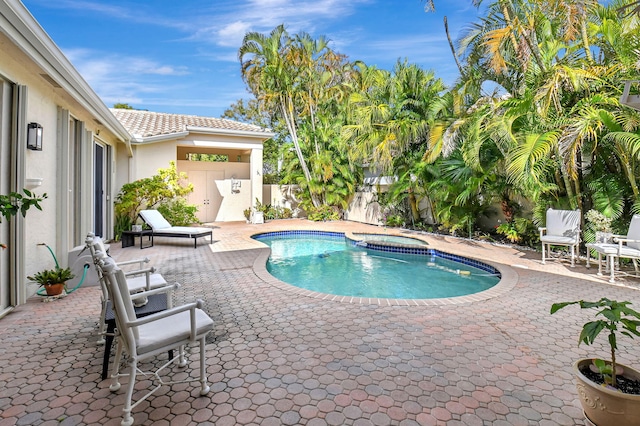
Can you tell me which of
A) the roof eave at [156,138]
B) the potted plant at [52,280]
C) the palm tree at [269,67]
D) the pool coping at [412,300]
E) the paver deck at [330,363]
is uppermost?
the palm tree at [269,67]

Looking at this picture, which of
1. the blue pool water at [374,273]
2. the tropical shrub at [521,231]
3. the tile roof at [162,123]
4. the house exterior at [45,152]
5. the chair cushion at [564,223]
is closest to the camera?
the house exterior at [45,152]

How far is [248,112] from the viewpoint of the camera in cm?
3139

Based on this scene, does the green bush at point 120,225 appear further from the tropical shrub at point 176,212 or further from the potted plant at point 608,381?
the potted plant at point 608,381

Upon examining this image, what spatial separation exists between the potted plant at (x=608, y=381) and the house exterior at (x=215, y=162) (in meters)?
15.3

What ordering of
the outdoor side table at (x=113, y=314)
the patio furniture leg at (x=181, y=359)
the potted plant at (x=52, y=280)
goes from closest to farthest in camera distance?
the outdoor side table at (x=113, y=314), the patio furniture leg at (x=181, y=359), the potted plant at (x=52, y=280)

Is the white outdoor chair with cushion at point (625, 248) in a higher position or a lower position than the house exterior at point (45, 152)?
lower

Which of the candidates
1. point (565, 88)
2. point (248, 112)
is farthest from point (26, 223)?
point (248, 112)

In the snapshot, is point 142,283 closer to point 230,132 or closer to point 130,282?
point 130,282

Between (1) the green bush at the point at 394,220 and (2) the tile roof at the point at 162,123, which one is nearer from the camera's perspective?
(2) the tile roof at the point at 162,123

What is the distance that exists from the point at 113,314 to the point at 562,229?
32.3ft

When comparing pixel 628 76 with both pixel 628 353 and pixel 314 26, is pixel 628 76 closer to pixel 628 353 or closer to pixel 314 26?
pixel 628 353

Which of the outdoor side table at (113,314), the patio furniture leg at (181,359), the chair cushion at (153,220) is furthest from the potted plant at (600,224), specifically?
the chair cushion at (153,220)

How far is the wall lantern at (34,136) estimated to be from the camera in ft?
17.1

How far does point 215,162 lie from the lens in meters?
18.6
